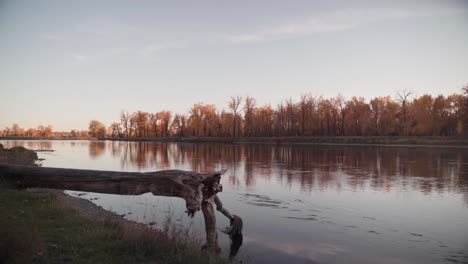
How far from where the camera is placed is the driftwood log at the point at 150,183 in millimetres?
7922

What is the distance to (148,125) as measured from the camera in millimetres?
146250

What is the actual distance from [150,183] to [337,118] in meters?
94.1

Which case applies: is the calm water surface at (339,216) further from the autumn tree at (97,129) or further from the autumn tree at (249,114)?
the autumn tree at (97,129)

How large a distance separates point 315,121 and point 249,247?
8786 cm

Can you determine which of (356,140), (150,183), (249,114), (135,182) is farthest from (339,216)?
(249,114)

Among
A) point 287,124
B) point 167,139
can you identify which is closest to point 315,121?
point 287,124

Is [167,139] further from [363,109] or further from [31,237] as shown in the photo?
[31,237]

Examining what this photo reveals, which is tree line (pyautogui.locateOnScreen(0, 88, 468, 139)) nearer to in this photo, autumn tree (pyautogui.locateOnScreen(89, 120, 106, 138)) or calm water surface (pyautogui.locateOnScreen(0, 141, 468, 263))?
calm water surface (pyautogui.locateOnScreen(0, 141, 468, 263))

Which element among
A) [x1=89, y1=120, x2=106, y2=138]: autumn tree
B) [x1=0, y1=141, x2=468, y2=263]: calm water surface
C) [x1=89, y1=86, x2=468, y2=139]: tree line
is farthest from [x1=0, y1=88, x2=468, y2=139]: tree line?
[x1=89, y1=120, x2=106, y2=138]: autumn tree

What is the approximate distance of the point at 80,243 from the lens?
746 cm

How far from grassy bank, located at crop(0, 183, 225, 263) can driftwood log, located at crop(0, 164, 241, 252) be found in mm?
972

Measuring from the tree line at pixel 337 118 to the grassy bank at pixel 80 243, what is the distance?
247ft

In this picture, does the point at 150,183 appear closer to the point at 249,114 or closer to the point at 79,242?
the point at 79,242

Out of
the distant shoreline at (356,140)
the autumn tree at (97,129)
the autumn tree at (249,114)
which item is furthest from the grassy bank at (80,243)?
the autumn tree at (97,129)
